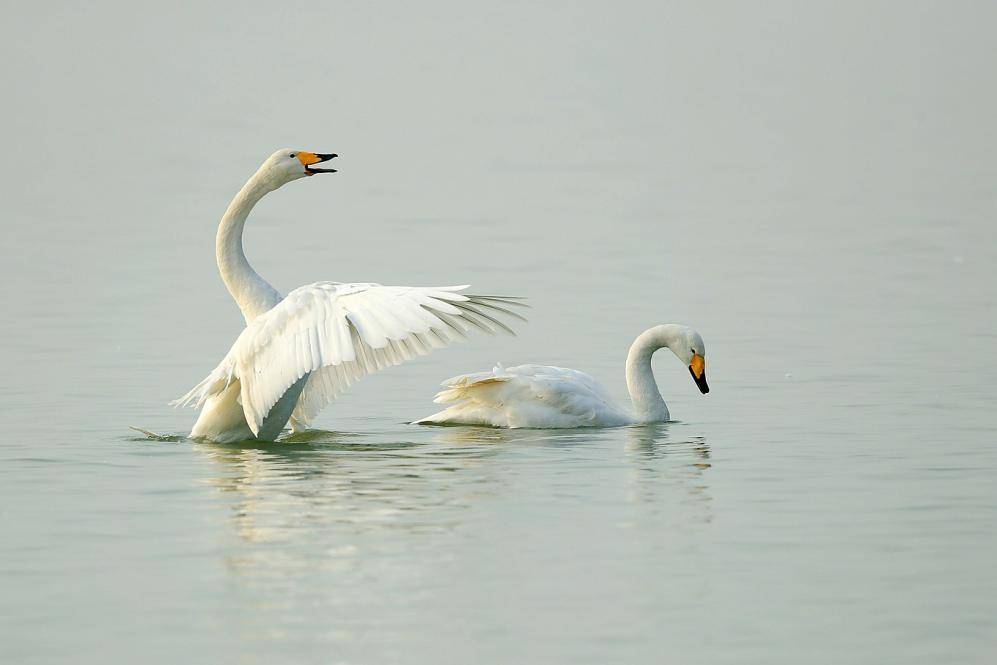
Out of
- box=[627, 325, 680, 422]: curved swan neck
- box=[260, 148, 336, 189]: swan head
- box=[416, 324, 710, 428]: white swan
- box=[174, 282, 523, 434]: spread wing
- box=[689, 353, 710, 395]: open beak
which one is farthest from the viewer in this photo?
box=[689, 353, 710, 395]: open beak

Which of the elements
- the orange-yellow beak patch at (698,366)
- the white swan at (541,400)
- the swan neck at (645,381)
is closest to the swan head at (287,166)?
the white swan at (541,400)

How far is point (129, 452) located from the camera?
13250 millimetres

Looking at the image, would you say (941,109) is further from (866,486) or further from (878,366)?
(866,486)

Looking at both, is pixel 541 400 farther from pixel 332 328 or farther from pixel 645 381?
pixel 332 328

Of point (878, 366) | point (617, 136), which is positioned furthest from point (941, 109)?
point (878, 366)

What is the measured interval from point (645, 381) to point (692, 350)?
1.88 ft

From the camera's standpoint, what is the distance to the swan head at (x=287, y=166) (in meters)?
14.3

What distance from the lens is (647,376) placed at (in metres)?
15.0

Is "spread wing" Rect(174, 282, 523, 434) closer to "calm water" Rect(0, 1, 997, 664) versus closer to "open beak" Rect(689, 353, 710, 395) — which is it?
"calm water" Rect(0, 1, 997, 664)

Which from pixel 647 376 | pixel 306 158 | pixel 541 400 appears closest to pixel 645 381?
pixel 647 376

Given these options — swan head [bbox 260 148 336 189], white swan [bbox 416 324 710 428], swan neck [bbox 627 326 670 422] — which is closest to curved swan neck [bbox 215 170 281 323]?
swan head [bbox 260 148 336 189]

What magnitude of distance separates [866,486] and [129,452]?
4607 mm

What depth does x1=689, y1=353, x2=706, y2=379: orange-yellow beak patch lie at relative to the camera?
1523 centimetres

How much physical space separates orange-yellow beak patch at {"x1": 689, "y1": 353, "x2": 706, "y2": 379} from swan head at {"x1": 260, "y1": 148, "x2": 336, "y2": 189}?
3056mm
